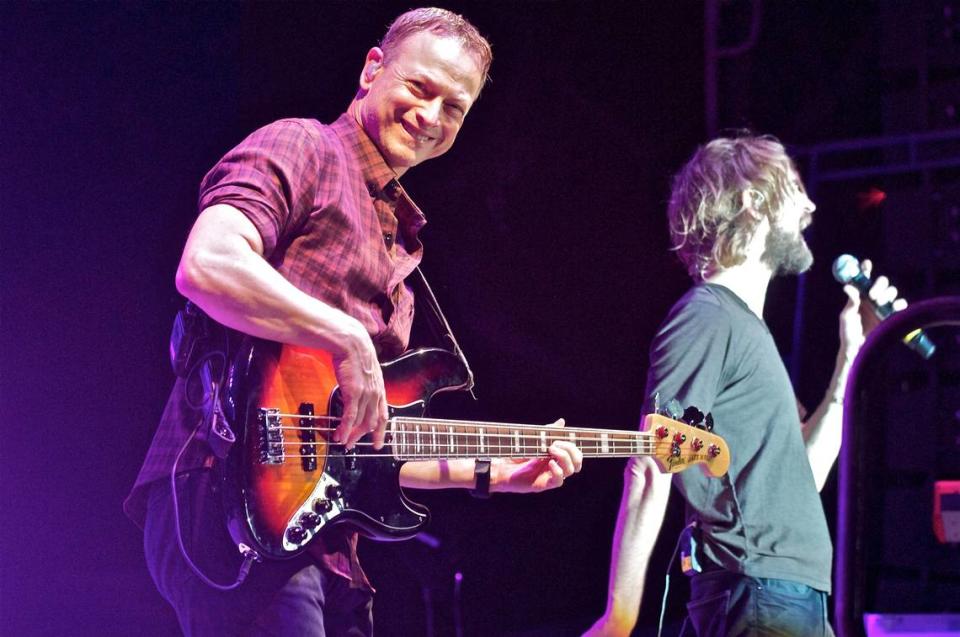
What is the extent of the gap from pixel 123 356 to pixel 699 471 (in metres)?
1.80

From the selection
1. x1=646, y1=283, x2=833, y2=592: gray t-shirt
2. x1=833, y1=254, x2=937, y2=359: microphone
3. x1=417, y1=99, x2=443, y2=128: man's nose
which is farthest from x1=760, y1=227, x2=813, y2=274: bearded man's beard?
x1=417, y1=99, x2=443, y2=128: man's nose

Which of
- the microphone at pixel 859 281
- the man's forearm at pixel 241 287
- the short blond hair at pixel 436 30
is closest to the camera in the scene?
the man's forearm at pixel 241 287

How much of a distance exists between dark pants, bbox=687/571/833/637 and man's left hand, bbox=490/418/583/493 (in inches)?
23.2

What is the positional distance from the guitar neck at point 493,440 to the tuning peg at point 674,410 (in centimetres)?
9

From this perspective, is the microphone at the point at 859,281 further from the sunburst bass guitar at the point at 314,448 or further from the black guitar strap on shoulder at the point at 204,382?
the black guitar strap on shoulder at the point at 204,382

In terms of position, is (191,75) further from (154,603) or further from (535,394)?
(535,394)

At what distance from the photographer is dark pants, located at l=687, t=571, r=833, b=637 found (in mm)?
2641

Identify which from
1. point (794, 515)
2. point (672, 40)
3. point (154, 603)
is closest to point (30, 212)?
point (154, 603)

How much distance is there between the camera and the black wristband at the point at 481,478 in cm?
249

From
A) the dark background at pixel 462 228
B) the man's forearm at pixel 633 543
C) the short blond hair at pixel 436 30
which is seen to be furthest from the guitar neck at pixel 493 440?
the dark background at pixel 462 228

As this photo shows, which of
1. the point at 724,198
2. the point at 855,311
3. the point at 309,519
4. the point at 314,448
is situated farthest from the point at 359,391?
the point at 855,311

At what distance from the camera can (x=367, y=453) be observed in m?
2.03

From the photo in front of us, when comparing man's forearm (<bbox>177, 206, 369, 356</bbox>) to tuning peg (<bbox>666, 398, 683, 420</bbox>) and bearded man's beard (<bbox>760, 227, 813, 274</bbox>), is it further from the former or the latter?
bearded man's beard (<bbox>760, 227, 813, 274</bbox>)

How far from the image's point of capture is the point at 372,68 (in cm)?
244
